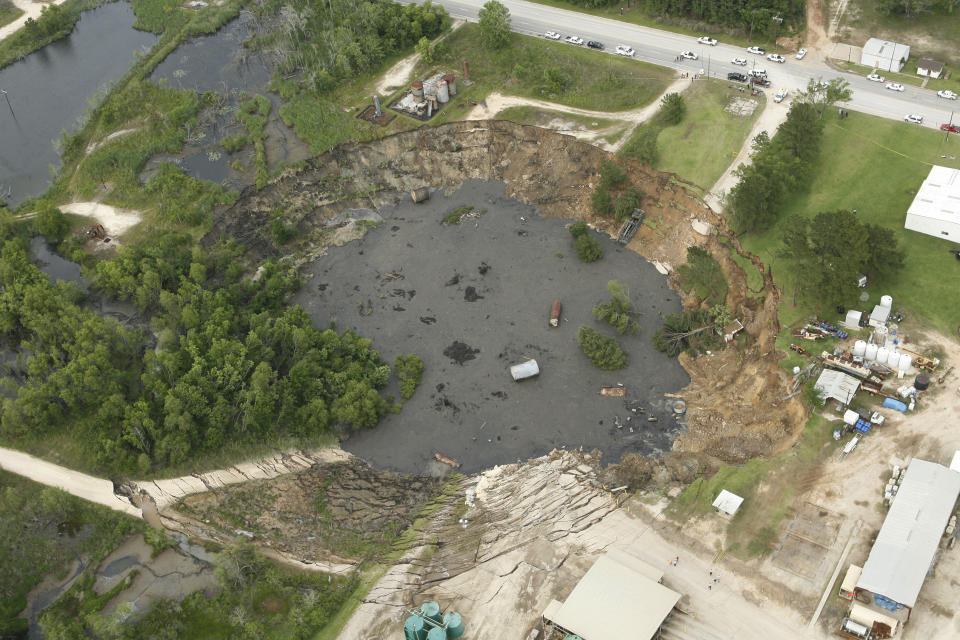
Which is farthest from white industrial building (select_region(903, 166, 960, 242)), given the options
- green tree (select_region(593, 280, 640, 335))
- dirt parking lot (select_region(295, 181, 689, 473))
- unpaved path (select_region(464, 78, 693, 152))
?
unpaved path (select_region(464, 78, 693, 152))

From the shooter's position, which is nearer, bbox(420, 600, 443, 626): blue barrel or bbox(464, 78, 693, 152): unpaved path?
bbox(420, 600, 443, 626): blue barrel

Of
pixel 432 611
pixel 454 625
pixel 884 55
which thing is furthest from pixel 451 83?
pixel 454 625

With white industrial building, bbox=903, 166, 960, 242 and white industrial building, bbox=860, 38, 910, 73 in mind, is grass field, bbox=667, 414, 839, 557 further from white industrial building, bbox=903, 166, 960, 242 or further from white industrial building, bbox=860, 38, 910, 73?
white industrial building, bbox=860, 38, 910, 73

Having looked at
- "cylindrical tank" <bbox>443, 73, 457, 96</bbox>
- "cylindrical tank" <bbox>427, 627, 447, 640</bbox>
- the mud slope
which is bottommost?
"cylindrical tank" <bbox>427, 627, 447, 640</bbox>

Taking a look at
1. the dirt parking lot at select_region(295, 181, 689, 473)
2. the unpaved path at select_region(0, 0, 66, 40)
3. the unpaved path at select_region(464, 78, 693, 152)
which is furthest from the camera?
the unpaved path at select_region(0, 0, 66, 40)

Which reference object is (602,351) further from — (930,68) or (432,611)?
(930,68)

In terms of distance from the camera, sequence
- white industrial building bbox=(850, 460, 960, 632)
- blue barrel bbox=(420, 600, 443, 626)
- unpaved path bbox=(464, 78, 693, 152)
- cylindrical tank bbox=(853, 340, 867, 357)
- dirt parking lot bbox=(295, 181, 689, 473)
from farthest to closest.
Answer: unpaved path bbox=(464, 78, 693, 152)
dirt parking lot bbox=(295, 181, 689, 473)
cylindrical tank bbox=(853, 340, 867, 357)
blue barrel bbox=(420, 600, 443, 626)
white industrial building bbox=(850, 460, 960, 632)

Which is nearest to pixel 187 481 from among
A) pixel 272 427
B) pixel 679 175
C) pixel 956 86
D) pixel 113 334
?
pixel 272 427

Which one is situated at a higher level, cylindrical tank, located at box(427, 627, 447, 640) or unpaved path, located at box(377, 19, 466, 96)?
unpaved path, located at box(377, 19, 466, 96)
